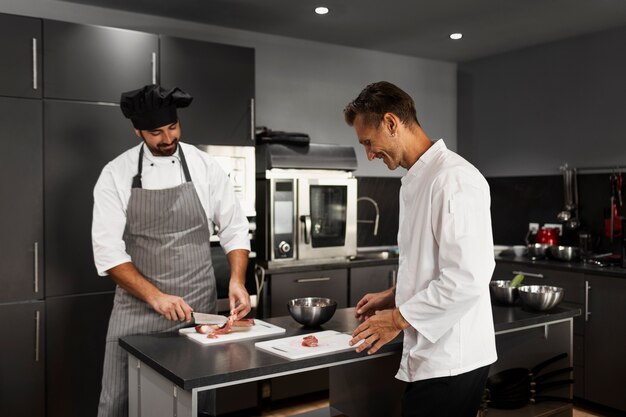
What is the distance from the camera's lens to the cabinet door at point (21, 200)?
3215 millimetres

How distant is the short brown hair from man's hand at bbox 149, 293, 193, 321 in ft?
Answer: 3.35

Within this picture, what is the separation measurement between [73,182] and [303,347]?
1.98m

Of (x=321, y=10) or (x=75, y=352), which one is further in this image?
(x=321, y=10)

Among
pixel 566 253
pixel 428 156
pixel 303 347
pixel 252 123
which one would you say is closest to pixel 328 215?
pixel 252 123

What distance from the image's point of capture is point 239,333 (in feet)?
7.46

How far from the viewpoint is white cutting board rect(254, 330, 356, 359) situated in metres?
1.98

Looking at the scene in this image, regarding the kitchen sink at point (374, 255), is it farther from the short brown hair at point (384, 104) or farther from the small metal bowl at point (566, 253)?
the short brown hair at point (384, 104)

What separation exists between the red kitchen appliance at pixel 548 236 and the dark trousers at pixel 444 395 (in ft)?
10.1

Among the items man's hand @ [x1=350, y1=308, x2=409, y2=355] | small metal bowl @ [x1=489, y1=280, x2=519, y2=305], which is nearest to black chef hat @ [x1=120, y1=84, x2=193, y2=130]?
man's hand @ [x1=350, y1=308, x2=409, y2=355]

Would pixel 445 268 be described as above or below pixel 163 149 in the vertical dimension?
below

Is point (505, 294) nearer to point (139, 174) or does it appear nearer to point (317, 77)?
point (139, 174)

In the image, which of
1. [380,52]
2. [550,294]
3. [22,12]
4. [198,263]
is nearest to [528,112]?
[380,52]

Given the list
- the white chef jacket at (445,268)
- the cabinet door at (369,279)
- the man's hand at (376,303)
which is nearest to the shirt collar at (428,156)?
the white chef jacket at (445,268)

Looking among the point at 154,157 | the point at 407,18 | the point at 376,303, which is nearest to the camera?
the point at 376,303
